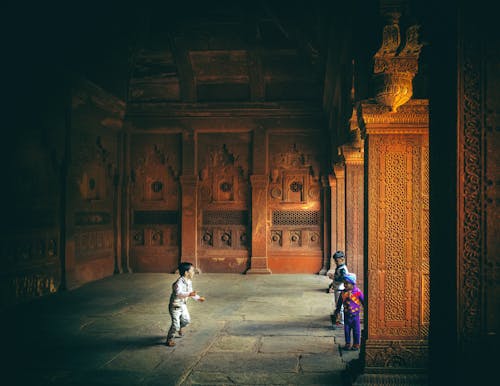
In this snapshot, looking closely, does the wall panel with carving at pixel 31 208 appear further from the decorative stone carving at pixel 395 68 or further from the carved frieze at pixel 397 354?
the decorative stone carving at pixel 395 68

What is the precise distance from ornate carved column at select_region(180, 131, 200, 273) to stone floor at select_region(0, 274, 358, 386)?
10.2 ft

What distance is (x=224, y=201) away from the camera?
13.3 m

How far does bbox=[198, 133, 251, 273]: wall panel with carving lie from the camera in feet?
43.4

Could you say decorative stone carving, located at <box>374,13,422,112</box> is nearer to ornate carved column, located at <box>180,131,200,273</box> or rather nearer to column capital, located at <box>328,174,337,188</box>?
column capital, located at <box>328,174,337,188</box>

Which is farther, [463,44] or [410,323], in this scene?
[410,323]

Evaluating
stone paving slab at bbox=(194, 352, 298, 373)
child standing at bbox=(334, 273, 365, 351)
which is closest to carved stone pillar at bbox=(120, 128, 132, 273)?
stone paving slab at bbox=(194, 352, 298, 373)

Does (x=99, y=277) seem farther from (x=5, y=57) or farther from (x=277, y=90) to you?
(x=277, y=90)

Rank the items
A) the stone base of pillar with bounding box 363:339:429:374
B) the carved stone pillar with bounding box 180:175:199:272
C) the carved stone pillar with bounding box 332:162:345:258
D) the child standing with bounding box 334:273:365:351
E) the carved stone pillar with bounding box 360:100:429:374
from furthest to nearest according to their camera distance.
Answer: the carved stone pillar with bounding box 180:175:199:272, the carved stone pillar with bounding box 332:162:345:258, the child standing with bounding box 334:273:365:351, the carved stone pillar with bounding box 360:100:429:374, the stone base of pillar with bounding box 363:339:429:374

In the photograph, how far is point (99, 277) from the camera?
1212 cm

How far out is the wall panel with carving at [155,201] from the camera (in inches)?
526

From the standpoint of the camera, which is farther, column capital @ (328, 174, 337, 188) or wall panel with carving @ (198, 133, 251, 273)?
wall panel with carving @ (198, 133, 251, 273)

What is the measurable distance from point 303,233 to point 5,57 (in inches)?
326

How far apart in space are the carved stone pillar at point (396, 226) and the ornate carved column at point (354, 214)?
3.49 metres

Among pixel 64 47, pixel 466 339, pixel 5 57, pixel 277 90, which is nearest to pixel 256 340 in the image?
pixel 466 339
